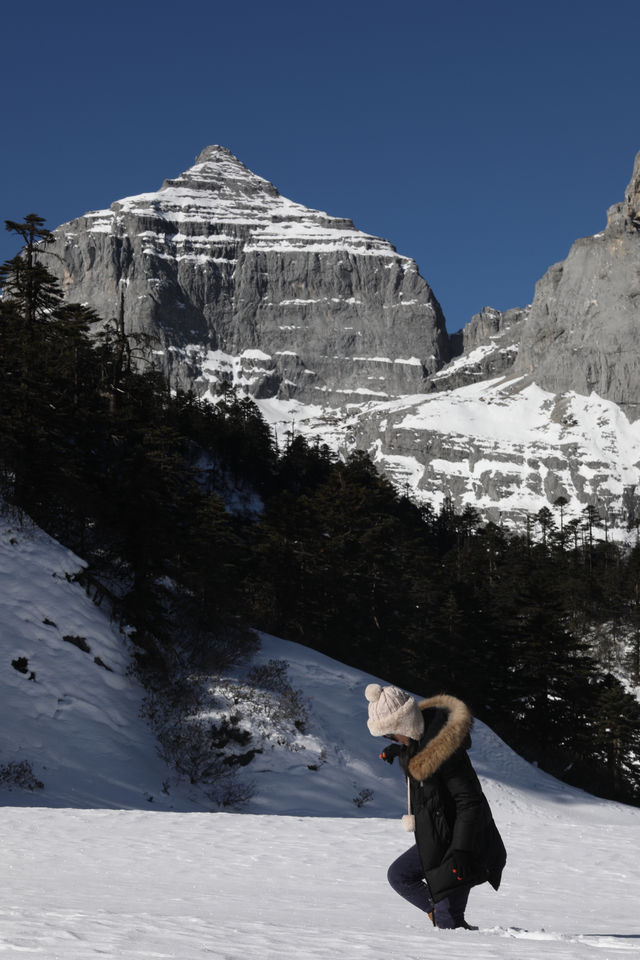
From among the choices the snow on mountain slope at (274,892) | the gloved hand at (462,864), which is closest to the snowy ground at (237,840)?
the snow on mountain slope at (274,892)

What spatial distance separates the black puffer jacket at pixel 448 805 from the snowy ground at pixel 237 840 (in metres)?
0.44

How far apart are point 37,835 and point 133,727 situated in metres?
9.94

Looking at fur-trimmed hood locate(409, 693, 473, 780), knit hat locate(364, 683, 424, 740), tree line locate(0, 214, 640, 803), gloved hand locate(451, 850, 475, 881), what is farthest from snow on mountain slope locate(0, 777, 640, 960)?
tree line locate(0, 214, 640, 803)

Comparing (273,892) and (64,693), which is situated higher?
(273,892)

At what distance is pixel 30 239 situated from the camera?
98.0ft

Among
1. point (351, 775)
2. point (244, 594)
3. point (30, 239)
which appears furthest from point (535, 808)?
point (30, 239)

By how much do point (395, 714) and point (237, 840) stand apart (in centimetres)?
879

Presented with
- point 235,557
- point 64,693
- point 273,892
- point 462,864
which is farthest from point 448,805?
point 235,557

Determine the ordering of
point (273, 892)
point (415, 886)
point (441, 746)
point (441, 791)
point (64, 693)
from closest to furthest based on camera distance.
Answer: point (441, 746) → point (441, 791) → point (415, 886) → point (273, 892) → point (64, 693)

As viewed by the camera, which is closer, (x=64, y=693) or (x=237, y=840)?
(x=237, y=840)

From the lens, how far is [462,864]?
5.54 meters

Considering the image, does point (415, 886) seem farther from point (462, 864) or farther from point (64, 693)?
point (64, 693)

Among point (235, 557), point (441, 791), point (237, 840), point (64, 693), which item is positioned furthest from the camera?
point (235, 557)

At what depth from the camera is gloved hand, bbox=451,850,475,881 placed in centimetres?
553
